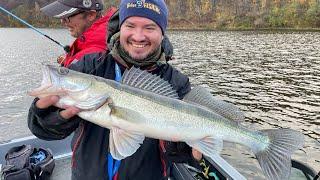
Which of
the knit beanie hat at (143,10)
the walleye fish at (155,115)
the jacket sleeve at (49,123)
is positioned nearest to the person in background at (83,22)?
the knit beanie hat at (143,10)

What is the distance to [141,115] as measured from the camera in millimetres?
2994

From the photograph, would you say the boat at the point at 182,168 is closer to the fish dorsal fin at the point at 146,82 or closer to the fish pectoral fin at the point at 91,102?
the fish dorsal fin at the point at 146,82

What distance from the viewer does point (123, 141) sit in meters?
2.96

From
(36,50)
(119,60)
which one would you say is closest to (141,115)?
(119,60)

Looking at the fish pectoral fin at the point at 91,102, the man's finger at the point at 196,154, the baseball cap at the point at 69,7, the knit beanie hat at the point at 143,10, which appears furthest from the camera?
the baseball cap at the point at 69,7

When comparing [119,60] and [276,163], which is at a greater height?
[119,60]

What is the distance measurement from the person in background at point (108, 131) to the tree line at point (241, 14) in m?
86.2

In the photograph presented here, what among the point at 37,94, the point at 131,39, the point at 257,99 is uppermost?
the point at 131,39

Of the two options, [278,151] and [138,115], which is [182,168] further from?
[138,115]

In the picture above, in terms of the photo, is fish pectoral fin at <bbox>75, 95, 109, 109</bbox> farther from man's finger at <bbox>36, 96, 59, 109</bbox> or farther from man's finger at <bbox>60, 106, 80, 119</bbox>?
man's finger at <bbox>36, 96, 59, 109</bbox>

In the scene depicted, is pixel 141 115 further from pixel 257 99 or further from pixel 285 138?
pixel 257 99

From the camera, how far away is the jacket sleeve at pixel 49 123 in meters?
3.09

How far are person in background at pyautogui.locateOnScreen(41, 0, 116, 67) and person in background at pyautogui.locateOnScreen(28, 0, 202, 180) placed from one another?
3.83 ft

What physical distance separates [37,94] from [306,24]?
89808mm
